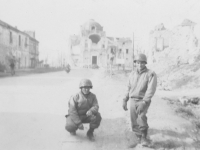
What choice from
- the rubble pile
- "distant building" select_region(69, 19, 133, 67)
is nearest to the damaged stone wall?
the rubble pile

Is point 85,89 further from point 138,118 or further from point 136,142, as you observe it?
point 136,142

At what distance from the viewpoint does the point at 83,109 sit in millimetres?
4559

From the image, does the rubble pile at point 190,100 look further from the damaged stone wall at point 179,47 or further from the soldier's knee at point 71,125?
the damaged stone wall at point 179,47

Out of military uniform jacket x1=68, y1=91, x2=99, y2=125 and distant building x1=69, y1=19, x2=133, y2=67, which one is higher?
distant building x1=69, y1=19, x2=133, y2=67

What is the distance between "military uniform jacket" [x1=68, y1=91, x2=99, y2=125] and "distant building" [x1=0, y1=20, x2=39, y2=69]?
59.4 feet

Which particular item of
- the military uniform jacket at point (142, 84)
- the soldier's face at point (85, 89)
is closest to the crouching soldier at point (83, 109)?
the soldier's face at point (85, 89)

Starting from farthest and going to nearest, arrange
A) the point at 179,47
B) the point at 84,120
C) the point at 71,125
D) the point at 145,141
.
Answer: the point at 179,47, the point at 84,120, the point at 71,125, the point at 145,141

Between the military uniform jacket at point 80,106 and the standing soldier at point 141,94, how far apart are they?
0.82 m

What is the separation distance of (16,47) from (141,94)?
2651cm

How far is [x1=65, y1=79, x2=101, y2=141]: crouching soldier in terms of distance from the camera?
4.38m

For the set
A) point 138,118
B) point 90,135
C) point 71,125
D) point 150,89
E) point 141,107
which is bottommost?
point 90,135

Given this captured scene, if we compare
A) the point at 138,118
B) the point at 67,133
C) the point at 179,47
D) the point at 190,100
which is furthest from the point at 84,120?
the point at 179,47

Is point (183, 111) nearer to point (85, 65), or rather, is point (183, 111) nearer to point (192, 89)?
point (192, 89)

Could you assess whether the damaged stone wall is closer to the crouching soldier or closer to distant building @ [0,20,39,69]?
distant building @ [0,20,39,69]
